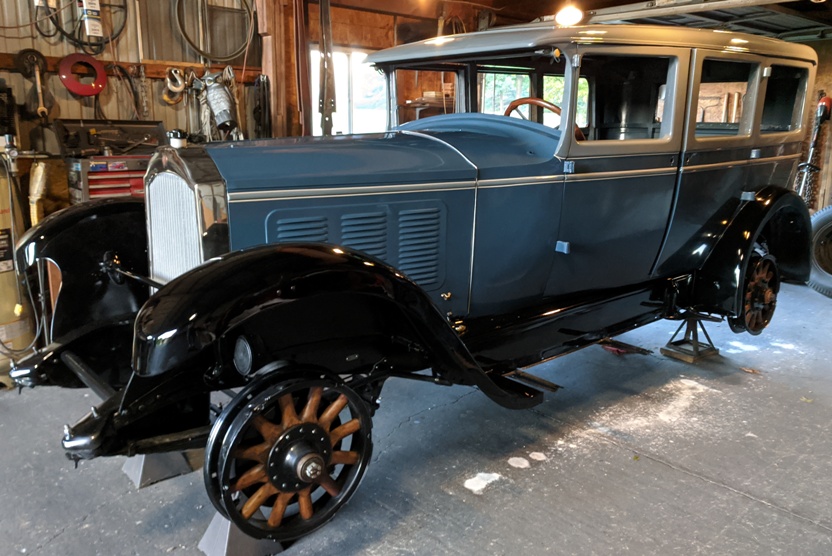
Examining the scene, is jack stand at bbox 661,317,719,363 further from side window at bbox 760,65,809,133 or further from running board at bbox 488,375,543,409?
running board at bbox 488,375,543,409

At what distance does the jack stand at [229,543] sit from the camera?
6.61 feet

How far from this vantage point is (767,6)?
5.71 metres

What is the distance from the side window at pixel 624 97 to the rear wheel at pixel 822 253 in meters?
2.28

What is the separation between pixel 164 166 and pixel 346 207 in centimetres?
69

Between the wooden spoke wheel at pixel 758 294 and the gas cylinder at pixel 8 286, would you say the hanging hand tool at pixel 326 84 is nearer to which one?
the gas cylinder at pixel 8 286

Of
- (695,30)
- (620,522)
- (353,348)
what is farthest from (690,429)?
(695,30)

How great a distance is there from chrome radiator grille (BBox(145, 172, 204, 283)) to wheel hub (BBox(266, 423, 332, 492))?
69cm

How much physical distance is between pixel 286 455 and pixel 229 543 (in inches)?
14.4

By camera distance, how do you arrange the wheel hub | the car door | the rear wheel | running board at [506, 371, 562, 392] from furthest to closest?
the rear wheel
running board at [506, 371, 562, 392]
the car door
the wheel hub

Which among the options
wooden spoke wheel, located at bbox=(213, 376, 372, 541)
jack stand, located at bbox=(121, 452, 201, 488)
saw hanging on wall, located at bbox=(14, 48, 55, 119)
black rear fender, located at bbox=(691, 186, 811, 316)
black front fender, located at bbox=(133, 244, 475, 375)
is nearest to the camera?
black front fender, located at bbox=(133, 244, 475, 375)

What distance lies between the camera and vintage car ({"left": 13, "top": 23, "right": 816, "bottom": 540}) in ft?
6.21

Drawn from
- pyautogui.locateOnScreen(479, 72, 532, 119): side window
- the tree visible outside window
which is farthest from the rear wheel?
the tree visible outside window

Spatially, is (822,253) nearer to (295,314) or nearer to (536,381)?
(536,381)

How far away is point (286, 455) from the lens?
6.36 ft
